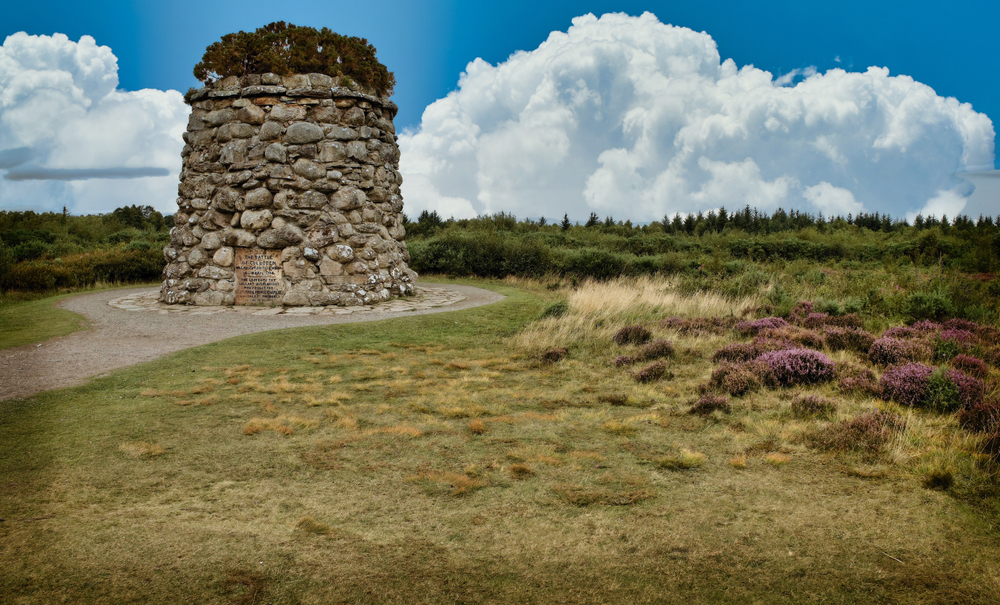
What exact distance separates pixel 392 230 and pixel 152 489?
12.2 m

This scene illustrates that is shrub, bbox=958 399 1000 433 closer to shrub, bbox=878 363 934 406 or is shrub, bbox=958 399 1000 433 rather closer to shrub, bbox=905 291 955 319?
shrub, bbox=878 363 934 406

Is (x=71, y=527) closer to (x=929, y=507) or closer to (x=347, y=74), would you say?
(x=929, y=507)

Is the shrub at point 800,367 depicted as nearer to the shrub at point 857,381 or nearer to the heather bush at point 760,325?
the shrub at point 857,381

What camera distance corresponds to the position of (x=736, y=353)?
8.49 m

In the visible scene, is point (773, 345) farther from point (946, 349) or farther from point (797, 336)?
point (946, 349)

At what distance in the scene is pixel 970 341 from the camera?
8.12 m

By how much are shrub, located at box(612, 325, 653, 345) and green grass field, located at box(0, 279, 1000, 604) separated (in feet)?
7.74

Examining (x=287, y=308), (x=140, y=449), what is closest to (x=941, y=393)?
(x=140, y=449)

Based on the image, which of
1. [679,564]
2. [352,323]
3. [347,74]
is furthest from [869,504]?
[347,74]

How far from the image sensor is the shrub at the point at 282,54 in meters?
14.5

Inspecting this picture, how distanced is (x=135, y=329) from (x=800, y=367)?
11.6 meters

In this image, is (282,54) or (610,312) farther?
(282,54)

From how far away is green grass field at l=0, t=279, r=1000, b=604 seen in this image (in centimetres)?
312

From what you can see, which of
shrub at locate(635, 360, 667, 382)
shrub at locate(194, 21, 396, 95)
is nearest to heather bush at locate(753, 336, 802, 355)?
shrub at locate(635, 360, 667, 382)
